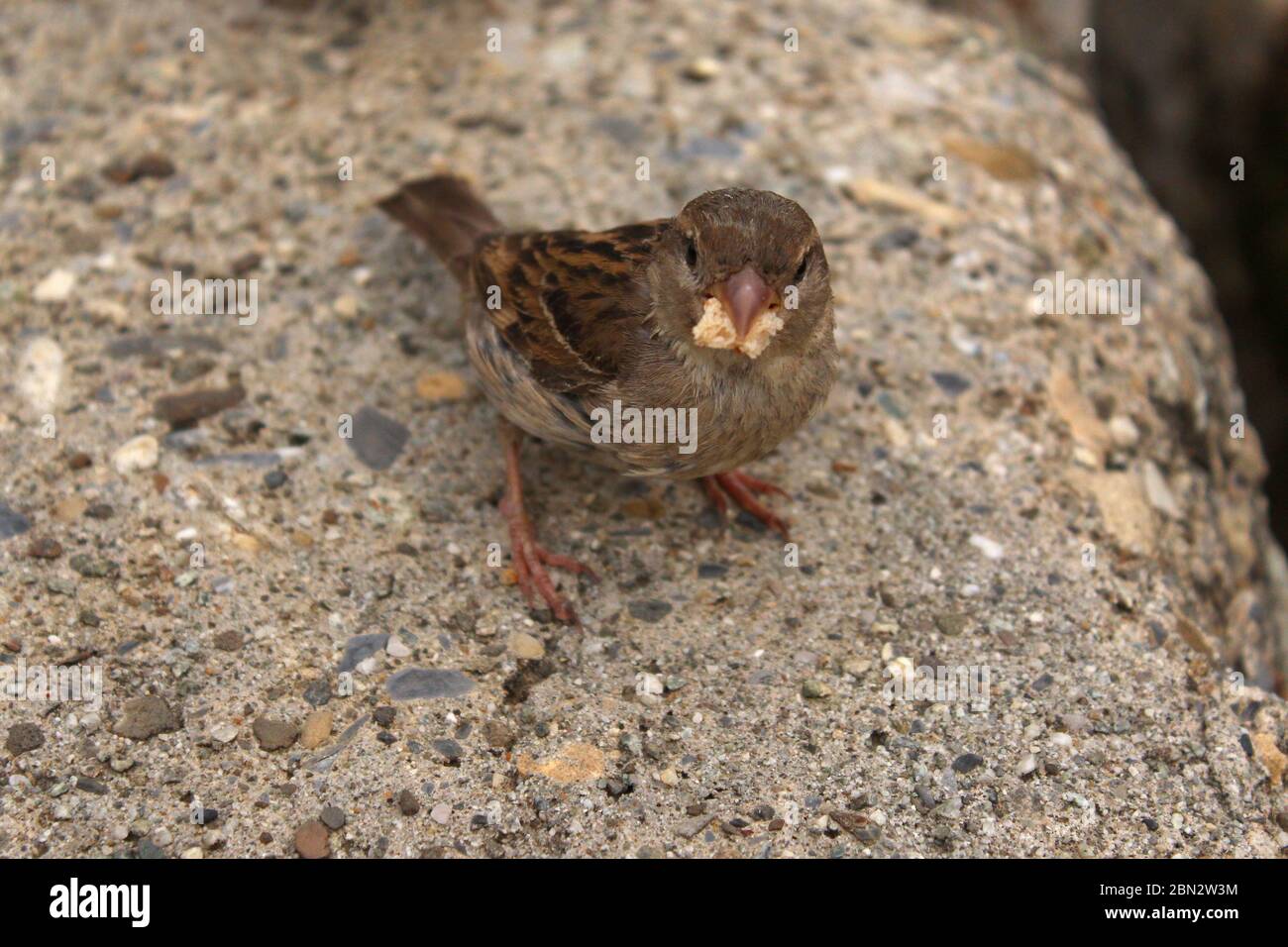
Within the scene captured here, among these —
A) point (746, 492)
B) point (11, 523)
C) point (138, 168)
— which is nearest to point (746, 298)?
point (746, 492)

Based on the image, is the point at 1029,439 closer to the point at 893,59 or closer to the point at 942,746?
the point at 942,746

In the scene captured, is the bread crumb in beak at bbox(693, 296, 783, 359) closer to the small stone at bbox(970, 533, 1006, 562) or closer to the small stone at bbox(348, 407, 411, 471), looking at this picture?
the small stone at bbox(970, 533, 1006, 562)

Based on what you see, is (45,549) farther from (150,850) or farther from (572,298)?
(572,298)

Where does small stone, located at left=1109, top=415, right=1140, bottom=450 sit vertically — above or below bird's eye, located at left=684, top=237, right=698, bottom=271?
below

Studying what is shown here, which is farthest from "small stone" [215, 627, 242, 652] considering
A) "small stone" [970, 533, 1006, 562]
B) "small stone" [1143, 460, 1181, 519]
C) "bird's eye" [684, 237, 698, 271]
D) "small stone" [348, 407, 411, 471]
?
"small stone" [1143, 460, 1181, 519]

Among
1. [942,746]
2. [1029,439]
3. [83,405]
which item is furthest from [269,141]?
[942,746]

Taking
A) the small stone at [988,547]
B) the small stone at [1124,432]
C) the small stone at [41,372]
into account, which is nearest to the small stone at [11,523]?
the small stone at [41,372]

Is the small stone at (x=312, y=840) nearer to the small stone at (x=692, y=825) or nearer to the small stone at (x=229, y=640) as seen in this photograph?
the small stone at (x=229, y=640)
